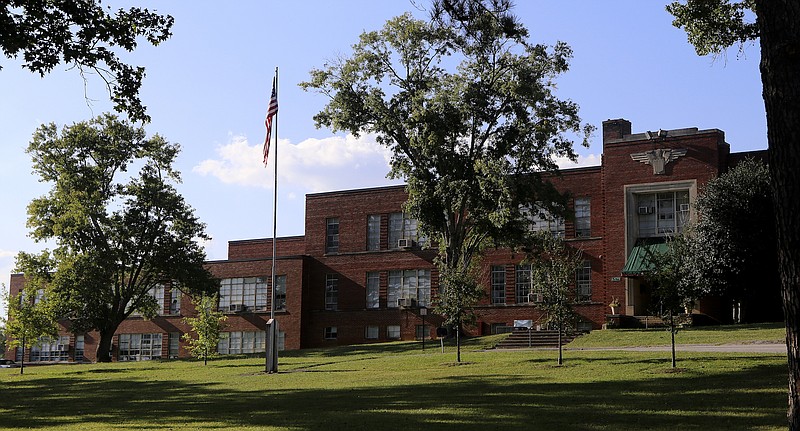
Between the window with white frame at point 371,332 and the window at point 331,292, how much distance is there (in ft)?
8.40

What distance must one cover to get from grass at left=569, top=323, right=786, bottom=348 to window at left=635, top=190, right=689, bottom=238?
25.3ft

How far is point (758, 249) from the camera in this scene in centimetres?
3959

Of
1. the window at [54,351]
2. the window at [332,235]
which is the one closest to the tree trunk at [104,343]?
the window at [332,235]

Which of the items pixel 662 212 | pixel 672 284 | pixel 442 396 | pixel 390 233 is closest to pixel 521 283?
pixel 390 233

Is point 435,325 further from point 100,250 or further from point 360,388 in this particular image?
point 360,388

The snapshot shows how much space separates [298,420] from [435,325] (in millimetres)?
35786

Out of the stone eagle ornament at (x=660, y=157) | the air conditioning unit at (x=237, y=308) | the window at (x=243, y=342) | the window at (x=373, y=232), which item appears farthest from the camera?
the air conditioning unit at (x=237, y=308)

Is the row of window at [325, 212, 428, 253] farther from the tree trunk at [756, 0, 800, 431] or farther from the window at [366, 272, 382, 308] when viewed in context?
the tree trunk at [756, 0, 800, 431]

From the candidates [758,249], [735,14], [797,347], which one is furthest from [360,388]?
[758,249]

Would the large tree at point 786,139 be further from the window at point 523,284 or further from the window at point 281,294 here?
the window at point 281,294

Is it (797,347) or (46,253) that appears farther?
(46,253)

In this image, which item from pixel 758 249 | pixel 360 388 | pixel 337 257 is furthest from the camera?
pixel 337 257

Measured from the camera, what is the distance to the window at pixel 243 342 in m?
58.0

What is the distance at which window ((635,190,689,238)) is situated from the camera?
45.2m
